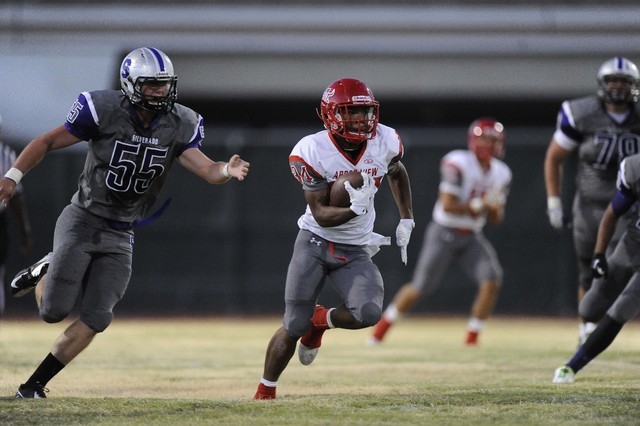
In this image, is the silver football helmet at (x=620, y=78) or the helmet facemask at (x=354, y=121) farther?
the silver football helmet at (x=620, y=78)

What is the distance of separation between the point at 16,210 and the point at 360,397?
4163 millimetres

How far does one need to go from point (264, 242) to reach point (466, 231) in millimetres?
4804

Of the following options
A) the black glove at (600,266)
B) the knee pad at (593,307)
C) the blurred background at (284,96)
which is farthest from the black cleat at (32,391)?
the blurred background at (284,96)

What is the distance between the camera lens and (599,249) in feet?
23.7

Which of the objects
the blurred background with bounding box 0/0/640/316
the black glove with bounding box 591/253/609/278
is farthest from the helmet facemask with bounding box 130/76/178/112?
the blurred background with bounding box 0/0/640/316

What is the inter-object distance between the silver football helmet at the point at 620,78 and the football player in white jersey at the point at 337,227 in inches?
93.3

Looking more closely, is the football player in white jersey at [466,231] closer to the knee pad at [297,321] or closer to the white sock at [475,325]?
the white sock at [475,325]

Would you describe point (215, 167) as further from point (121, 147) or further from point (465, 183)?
point (465, 183)

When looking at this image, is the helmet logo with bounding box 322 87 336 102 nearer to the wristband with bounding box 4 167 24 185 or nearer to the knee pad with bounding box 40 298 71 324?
the wristband with bounding box 4 167 24 185

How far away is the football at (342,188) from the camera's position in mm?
6301

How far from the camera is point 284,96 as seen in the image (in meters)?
17.1

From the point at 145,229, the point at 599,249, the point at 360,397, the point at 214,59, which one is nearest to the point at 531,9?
the point at 214,59

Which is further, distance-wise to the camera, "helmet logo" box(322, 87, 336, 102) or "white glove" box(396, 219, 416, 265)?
"white glove" box(396, 219, 416, 265)

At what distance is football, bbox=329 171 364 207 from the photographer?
630cm
